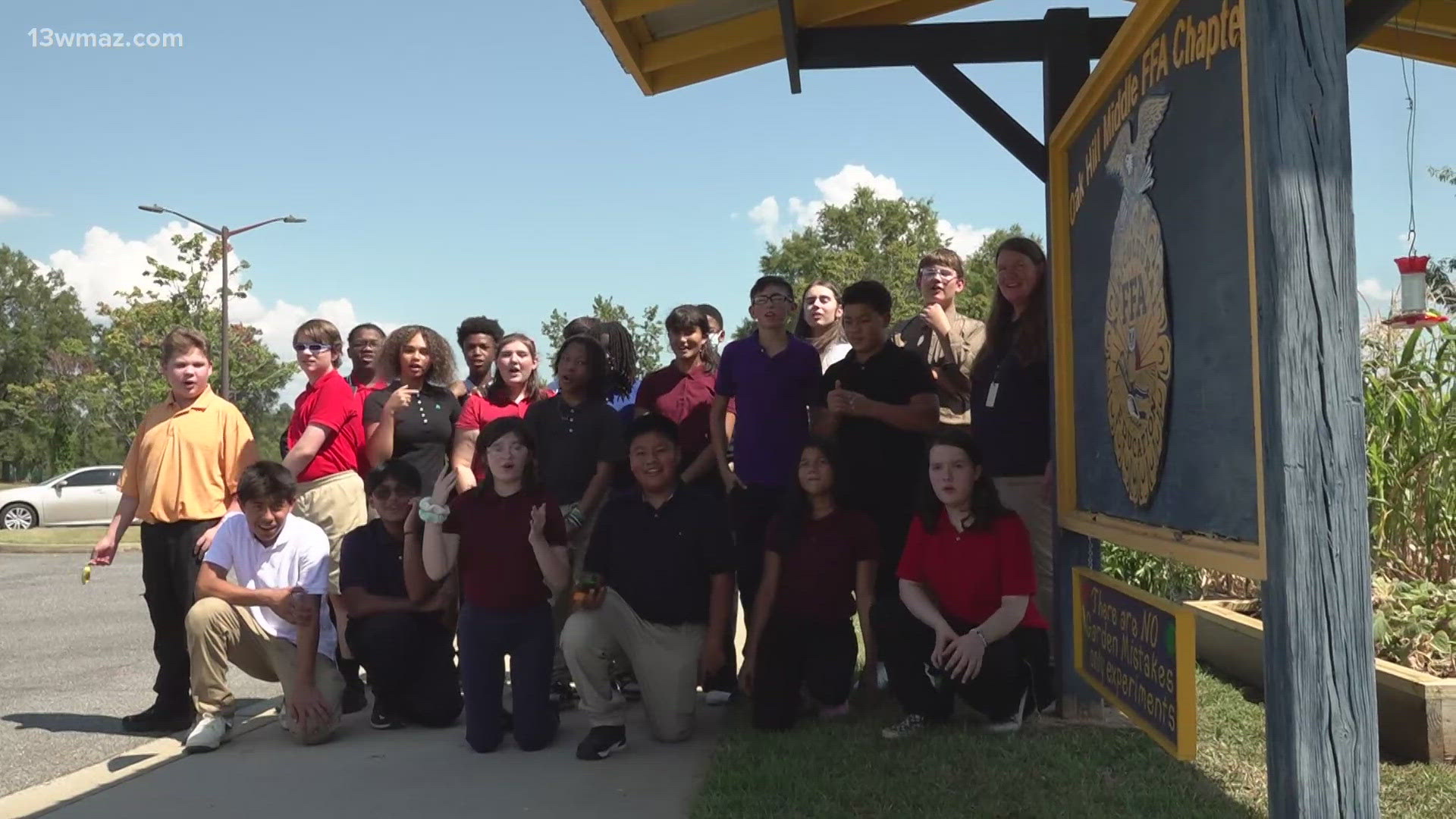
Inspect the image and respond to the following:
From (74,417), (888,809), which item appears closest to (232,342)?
(74,417)

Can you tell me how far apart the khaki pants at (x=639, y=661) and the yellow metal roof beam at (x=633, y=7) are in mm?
2375

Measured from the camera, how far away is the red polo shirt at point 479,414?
19.3 feet

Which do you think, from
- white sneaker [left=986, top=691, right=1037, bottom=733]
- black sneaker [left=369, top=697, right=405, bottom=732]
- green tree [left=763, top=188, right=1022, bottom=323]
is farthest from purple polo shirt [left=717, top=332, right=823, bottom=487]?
green tree [left=763, top=188, right=1022, bottom=323]

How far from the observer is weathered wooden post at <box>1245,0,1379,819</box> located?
95.6 inches

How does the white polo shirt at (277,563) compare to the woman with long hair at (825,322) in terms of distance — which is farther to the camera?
the woman with long hair at (825,322)

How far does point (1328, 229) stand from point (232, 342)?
39.5 meters

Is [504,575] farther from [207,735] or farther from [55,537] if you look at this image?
[55,537]

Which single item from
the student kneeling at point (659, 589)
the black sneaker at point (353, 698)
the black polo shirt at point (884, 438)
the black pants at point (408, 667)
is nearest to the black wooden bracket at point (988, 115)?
the black polo shirt at point (884, 438)

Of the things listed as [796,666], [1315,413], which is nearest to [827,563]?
[796,666]

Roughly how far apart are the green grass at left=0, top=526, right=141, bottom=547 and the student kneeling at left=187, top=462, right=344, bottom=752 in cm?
1434

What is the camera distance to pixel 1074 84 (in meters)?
5.01

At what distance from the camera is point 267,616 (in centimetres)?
539

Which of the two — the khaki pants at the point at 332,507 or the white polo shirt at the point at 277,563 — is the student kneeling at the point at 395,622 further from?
→ the khaki pants at the point at 332,507

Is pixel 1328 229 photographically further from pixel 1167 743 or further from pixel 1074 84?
pixel 1074 84
